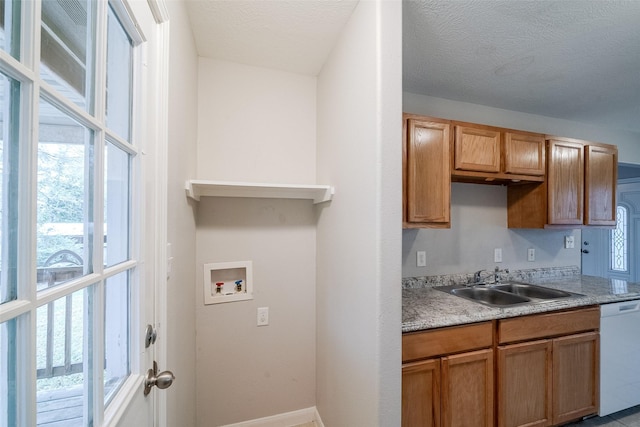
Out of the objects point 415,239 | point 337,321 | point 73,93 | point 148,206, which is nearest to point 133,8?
point 73,93

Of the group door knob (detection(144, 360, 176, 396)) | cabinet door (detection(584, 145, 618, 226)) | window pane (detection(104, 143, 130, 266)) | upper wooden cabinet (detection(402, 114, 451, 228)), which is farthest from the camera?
cabinet door (detection(584, 145, 618, 226))

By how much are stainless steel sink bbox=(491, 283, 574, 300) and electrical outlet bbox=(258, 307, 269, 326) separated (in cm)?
189

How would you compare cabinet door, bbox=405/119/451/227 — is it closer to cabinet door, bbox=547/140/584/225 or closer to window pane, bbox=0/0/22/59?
cabinet door, bbox=547/140/584/225

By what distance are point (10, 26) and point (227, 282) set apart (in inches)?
63.6

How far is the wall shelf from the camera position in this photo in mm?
1452

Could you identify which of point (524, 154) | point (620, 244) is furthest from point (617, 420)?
point (620, 244)

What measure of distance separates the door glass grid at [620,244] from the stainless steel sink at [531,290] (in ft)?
12.5

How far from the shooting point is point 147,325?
34.0 inches

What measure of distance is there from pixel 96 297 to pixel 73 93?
0.45 meters

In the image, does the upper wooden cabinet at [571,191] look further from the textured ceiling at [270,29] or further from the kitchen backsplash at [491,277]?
the textured ceiling at [270,29]

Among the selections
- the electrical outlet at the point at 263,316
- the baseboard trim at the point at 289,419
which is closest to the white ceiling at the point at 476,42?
the electrical outlet at the point at 263,316

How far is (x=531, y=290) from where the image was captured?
2166 millimetres

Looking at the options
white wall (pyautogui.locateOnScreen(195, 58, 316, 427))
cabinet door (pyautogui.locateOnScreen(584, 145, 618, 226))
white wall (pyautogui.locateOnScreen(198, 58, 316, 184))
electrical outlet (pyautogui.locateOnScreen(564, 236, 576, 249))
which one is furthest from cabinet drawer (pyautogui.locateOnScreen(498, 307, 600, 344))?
white wall (pyautogui.locateOnScreen(198, 58, 316, 184))

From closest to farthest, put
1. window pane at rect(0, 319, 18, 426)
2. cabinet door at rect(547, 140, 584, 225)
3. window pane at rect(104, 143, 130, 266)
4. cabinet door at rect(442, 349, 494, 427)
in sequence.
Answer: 1. window pane at rect(0, 319, 18, 426)
2. window pane at rect(104, 143, 130, 266)
3. cabinet door at rect(442, 349, 494, 427)
4. cabinet door at rect(547, 140, 584, 225)
